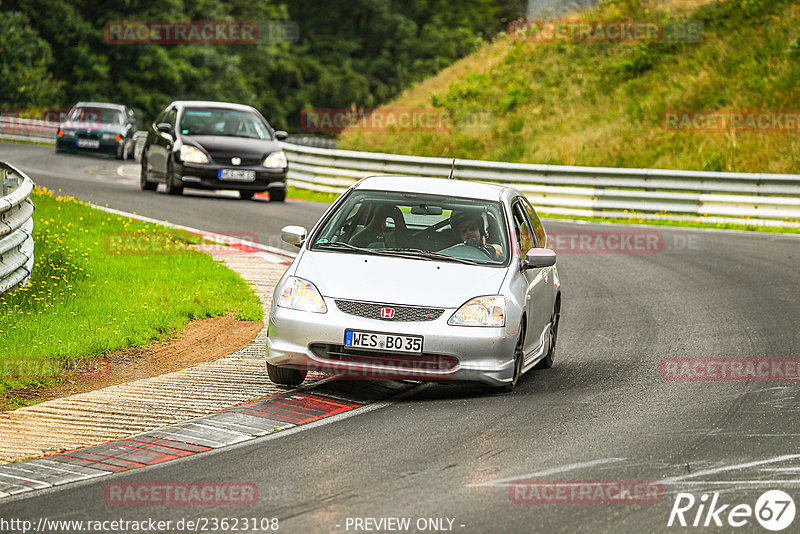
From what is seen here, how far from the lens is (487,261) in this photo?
929cm

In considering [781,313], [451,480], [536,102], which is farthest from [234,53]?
[451,480]

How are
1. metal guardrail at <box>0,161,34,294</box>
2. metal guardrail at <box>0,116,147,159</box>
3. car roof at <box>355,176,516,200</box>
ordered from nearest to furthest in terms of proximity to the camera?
1. car roof at <box>355,176,516,200</box>
2. metal guardrail at <box>0,161,34,294</box>
3. metal guardrail at <box>0,116,147,159</box>

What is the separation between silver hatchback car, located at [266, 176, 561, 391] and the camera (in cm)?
848

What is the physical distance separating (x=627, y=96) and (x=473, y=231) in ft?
81.1

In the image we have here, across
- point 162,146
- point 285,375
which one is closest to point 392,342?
point 285,375

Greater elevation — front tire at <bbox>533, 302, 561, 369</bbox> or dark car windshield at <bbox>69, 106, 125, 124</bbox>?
dark car windshield at <bbox>69, 106, 125, 124</bbox>

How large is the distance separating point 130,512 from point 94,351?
403cm

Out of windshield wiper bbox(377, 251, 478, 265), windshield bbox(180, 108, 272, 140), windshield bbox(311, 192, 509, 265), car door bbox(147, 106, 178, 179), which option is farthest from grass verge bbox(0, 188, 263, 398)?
windshield bbox(180, 108, 272, 140)

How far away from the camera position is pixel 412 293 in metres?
8.59

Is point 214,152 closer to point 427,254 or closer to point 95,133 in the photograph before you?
point 427,254

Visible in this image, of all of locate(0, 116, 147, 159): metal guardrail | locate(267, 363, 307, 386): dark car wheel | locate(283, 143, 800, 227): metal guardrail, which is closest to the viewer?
locate(267, 363, 307, 386): dark car wheel

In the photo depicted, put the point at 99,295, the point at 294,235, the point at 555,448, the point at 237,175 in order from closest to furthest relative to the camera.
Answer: the point at 555,448
the point at 294,235
the point at 99,295
the point at 237,175

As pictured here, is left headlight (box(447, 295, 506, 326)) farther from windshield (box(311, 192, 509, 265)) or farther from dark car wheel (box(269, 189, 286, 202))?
dark car wheel (box(269, 189, 286, 202))

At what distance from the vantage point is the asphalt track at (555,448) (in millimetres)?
5934
